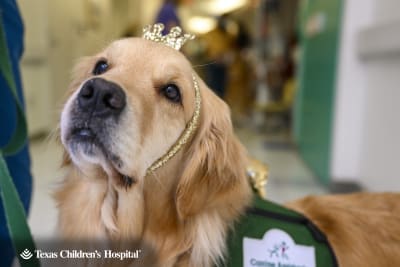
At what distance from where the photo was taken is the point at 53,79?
5066mm

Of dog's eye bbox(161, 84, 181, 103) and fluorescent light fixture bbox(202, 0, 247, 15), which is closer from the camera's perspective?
dog's eye bbox(161, 84, 181, 103)

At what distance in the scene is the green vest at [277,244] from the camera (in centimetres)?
101

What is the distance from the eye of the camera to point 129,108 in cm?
84

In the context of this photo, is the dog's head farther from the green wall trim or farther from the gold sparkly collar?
the green wall trim

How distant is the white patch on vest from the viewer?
1.01 m

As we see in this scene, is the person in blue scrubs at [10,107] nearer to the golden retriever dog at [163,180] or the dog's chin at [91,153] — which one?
the golden retriever dog at [163,180]

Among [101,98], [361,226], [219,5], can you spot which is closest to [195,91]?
[101,98]

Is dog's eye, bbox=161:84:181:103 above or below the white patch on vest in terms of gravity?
above

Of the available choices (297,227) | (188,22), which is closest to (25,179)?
(297,227)

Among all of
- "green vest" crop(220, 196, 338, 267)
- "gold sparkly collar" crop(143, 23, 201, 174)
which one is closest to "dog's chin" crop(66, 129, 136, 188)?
"gold sparkly collar" crop(143, 23, 201, 174)

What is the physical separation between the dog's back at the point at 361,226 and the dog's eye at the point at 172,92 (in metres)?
0.49

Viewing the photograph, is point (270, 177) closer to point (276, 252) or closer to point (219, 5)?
point (276, 252)

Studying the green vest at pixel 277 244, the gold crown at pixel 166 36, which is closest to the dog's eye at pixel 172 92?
the gold crown at pixel 166 36

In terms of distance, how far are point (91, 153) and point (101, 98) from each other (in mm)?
130
